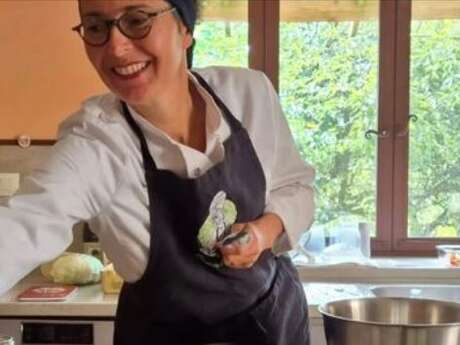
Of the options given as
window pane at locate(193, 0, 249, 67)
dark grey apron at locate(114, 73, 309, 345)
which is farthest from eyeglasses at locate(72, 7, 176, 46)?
window pane at locate(193, 0, 249, 67)

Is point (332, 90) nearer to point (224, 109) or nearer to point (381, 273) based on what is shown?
point (381, 273)

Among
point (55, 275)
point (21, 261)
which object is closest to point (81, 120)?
point (21, 261)

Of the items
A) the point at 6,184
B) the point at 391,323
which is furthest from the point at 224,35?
the point at 391,323

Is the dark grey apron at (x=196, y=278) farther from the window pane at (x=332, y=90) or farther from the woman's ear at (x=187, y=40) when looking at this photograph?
the window pane at (x=332, y=90)

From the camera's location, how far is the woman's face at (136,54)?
940 mm

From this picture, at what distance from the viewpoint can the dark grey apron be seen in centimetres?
103

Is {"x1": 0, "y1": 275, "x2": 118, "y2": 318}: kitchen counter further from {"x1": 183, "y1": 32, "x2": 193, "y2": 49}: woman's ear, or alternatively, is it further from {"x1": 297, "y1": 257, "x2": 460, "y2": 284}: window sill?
{"x1": 183, "y1": 32, "x2": 193, "y2": 49}: woman's ear

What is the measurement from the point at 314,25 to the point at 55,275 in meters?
1.27

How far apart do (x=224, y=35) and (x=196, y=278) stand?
1882 mm

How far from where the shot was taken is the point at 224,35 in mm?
2824

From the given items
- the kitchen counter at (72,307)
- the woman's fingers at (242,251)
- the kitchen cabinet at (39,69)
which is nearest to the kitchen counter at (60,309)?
the kitchen counter at (72,307)

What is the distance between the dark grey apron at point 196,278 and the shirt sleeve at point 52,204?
10cm

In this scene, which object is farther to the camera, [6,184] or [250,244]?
[6,184]

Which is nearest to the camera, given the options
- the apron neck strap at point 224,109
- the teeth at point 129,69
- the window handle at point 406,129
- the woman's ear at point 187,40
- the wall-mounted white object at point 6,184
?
the teeth at point 129,69
